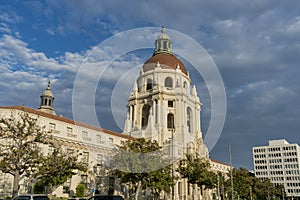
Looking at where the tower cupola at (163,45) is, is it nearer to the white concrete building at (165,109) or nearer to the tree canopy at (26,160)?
the white concrete building at (165,109)

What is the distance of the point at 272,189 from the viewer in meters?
100

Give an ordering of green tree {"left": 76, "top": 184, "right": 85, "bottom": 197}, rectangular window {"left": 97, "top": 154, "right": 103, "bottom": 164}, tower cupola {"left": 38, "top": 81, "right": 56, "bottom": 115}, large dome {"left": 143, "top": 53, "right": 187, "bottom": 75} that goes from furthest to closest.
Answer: large dome {"left": 143, "top": 53, "right": 187, "bottom": 75}, tower cupola {"left": 38, "top": 81, "right": 56, "bottom": 115}, rectangular window {"left": 97, "top": 154, "right": 103, "bottom": 164}, green tree {"left": 76, "top": 184, "right": 85, "bottom": 197}

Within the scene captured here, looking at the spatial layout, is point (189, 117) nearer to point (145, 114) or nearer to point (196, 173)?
point (145, 114)

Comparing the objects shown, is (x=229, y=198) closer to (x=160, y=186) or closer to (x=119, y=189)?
(x=119, y=189)

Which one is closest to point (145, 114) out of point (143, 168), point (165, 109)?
point (165, 109)

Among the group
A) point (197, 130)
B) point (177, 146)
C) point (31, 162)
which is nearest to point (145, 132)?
point (177, 146)

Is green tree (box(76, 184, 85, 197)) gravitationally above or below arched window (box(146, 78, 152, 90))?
below

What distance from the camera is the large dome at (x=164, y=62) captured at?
88644mm

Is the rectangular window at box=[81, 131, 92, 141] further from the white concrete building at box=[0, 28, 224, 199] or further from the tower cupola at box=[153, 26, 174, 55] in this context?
the tower cupola at box=[153, 26, 174, 55]

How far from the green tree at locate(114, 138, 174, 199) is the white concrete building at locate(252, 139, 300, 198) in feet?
345

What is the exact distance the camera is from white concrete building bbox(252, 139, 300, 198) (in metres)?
134

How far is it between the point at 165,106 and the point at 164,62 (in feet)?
48.3

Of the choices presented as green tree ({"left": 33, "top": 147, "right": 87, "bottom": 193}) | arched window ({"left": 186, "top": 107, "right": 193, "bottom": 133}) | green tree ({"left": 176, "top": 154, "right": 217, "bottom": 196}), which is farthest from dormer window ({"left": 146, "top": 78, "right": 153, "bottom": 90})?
green tree ({"left": 33, "top": 147, "right": 87, "bottom": 193})

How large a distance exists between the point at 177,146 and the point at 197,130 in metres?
16.5
